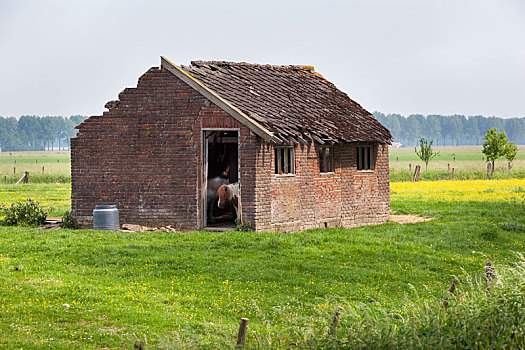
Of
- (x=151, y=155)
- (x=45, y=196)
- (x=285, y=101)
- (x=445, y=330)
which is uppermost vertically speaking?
(x=285, y=101)

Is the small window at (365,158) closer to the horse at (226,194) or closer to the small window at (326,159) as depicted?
the small window at (326,159)

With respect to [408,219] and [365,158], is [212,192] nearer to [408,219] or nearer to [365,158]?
[365,158]

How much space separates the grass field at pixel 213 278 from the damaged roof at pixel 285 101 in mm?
3405

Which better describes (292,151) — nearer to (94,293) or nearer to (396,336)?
(94,293)

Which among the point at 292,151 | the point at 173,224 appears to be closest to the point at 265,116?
the point at 292,151

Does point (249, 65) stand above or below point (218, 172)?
above

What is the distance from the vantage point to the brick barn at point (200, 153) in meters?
22.0

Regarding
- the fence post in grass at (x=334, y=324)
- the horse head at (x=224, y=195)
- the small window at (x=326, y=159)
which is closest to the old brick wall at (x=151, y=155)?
the horse head at (x=224, y=195)

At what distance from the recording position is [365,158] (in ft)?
88.8

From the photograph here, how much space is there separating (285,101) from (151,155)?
5.30 meters

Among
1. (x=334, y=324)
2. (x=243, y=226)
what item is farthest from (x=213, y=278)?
(x=334, y=324)

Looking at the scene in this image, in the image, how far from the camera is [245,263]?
668 inches

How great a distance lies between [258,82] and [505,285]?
16.9m

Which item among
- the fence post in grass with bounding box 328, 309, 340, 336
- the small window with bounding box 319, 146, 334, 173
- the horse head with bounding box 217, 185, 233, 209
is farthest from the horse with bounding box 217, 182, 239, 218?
the fence post in grass with bounding box 328, 309, 340, 336
